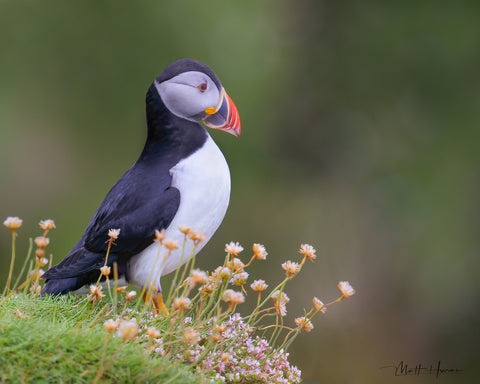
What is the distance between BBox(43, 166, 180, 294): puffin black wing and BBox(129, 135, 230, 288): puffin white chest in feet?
0.14

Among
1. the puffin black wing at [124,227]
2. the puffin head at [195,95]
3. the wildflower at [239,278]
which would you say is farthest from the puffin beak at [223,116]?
the wildflower at [239,278]

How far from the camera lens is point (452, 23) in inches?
249

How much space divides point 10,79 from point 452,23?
512cm

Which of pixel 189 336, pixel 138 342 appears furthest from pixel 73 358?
pixel 189 336

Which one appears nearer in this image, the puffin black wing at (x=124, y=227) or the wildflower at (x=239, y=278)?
the wildflower at (x=239, y=278)

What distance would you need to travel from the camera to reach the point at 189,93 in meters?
3.02

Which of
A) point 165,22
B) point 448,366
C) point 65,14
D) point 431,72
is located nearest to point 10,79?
point 65,14

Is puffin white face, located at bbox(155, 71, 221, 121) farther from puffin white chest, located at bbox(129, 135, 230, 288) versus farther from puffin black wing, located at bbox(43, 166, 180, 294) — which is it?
puffin black wing, located at bbox(43, 166, 180, 294)

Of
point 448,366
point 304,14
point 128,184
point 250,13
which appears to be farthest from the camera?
point 304,14

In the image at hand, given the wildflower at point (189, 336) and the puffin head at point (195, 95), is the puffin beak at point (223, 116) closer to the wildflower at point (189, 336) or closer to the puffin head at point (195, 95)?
the puffin head at point (195, 95)

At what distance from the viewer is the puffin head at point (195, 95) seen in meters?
3.02

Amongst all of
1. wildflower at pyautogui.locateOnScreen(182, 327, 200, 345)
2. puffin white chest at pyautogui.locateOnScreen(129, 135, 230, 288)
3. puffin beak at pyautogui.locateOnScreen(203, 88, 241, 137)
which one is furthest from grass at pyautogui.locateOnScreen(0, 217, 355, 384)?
puffin beak at pyautogui.locateOnScreen(203, 88, 241, 137)

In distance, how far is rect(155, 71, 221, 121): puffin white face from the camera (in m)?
3.02

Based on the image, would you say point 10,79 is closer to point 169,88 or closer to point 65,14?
point 65,14
